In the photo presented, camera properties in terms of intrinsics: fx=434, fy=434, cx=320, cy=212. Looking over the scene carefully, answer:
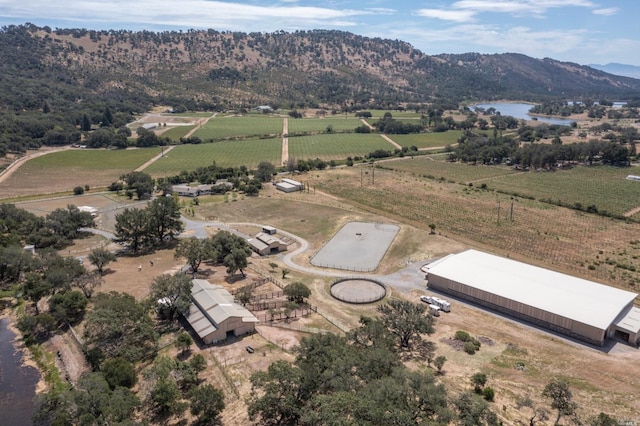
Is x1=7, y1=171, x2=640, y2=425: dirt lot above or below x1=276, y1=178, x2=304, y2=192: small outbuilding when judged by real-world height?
below

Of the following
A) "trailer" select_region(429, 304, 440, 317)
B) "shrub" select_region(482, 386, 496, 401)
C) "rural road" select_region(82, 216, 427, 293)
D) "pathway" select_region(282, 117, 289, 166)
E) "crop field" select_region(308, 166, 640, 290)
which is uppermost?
"pathway" select_region(282, 117, 289, 166)

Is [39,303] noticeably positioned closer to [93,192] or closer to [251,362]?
[251,362]

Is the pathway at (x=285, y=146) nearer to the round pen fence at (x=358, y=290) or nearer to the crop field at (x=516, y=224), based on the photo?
the crop field at (x=516, y=224)

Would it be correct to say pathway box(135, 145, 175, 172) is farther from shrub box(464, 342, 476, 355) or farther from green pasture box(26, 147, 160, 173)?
shrub box(464, 342, 476, 355)

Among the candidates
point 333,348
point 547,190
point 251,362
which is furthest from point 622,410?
point 547,190

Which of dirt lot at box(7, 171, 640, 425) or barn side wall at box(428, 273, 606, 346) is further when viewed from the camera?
barn side wall at box(428, 273, 606, 346)

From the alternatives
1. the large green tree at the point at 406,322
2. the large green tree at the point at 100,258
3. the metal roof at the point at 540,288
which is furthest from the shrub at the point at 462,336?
the large green tree at the point at 100,258

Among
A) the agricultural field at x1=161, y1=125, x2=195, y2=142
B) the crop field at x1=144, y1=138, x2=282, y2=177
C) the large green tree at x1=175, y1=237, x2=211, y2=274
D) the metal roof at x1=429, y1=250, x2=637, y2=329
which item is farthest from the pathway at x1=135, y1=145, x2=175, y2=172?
the metal roof at x1=429, y1=250, x2=637, y2=329
